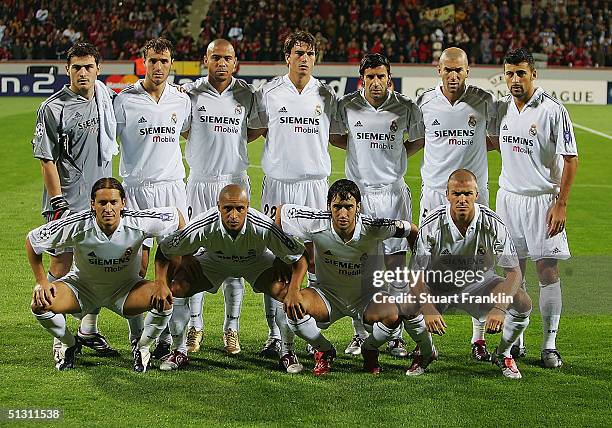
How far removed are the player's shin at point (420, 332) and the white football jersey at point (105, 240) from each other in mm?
1805

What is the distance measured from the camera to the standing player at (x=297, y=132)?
798 cm

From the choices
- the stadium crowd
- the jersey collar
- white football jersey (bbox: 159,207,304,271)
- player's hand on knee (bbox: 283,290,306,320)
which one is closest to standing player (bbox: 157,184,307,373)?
white football jersey (bbox: 159,207,304,271)

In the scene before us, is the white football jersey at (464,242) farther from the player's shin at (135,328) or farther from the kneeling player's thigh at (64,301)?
the kneeling player's thigh at (64,301)

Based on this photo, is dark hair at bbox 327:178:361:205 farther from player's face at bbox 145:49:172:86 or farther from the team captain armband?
player's face at bbox 145:49:172:86

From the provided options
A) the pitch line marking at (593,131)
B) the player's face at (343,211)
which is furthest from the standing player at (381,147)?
the pitch line marking at (593,131)

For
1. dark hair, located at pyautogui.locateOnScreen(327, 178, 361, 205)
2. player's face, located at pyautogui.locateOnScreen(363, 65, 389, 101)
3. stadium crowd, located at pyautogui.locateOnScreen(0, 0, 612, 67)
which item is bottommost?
dark hair, located at pyautogui.locateOnScreen(327, 178, 361, 205)

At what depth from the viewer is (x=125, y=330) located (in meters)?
8.27

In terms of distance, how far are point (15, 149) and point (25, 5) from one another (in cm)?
1553

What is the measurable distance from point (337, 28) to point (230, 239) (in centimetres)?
2338

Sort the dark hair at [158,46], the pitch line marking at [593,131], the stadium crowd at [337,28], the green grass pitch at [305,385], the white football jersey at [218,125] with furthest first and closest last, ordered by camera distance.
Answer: the stadium crowd at [337,28] < the pitch line marking at [593,131] < the white football jersey at [218,125] < the dark hair at [158,46] < the green grass pitch at [305,385]

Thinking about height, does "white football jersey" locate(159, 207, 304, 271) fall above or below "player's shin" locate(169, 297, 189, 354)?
above

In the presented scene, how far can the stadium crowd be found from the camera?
28.9m

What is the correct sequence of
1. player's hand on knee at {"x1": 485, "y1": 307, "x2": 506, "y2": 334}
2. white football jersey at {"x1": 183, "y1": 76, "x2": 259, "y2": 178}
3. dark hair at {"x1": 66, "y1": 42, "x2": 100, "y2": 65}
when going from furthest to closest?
white football jersey at {"x1": 183, "y1": 76, "x2": 259, "y2": 178} → dark hair at {"x1": 66, "y1": 42, "x2": 100, "y2": 65} → player's hand on knee at {"x1": 485, "y1": 307, "x2": 506, "y2": 334}

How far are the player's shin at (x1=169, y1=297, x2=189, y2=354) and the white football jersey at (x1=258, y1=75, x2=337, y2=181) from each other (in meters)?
→ 1.39
